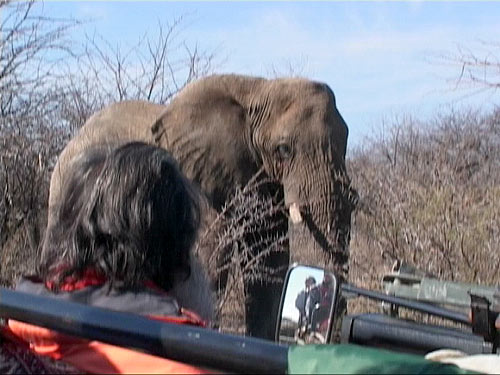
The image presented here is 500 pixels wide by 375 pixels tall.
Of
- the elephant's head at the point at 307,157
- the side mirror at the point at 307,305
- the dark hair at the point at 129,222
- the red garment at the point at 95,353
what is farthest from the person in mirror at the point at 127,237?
the elephant's head at the point at 307,157

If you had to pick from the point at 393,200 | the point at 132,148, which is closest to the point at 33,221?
the point at 393,200

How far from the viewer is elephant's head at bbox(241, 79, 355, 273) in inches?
275

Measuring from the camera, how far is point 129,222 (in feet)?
5.89

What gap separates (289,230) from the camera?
737 centimetres

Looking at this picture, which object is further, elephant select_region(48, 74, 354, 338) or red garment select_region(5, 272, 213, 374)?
elephant select_region(48, 74, 354, 338)

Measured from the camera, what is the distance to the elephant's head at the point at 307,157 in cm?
699

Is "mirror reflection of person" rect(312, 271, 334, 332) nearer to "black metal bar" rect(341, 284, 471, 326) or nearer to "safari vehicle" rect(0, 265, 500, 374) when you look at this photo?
"black metal bar" rect(341, 284, 471, 326)

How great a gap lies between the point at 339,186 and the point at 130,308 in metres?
5.75

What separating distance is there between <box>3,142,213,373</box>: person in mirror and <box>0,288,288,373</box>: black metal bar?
199 millimetres

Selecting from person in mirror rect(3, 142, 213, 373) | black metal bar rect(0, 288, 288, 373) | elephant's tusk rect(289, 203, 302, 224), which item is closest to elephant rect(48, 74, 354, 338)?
elephant's tusk rect(289, 203, 302, 224)

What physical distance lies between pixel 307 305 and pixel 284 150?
535cm

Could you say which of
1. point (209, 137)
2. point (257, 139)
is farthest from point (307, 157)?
point (209, 137)

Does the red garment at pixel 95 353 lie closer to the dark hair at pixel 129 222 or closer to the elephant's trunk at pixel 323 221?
the dark hair at pixel 129 222

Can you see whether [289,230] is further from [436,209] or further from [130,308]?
[130,308]
